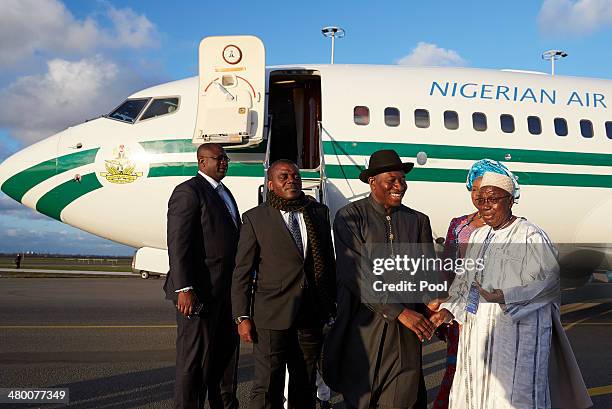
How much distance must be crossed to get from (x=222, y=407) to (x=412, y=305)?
2012 mm

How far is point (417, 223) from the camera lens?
137 inches

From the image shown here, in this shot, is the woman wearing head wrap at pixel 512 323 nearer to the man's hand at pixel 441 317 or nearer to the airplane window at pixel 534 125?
the man's hand at pixel 441 317

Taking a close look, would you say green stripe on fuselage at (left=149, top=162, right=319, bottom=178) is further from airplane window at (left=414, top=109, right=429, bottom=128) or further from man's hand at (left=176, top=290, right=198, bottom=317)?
man's hand at (left=176, top=290, right=198, bottom=317)

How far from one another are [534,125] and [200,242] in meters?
6.90

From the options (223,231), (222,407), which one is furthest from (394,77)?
(222,407)

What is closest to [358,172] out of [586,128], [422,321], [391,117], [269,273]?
[391,117]

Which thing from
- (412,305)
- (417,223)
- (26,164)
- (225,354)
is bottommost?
(225,354)

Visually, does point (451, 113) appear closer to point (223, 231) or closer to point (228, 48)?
point (228, 48)

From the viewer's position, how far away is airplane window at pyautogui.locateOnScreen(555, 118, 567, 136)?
370 inches

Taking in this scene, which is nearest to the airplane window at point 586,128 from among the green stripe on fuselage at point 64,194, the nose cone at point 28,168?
the green stripe on fuselage at point 64,194

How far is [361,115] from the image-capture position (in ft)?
29.1

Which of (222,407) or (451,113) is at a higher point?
(451,113)

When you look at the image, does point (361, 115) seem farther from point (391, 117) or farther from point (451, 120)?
point (451, 120)

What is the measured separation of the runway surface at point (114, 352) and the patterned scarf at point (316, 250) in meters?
1.68
